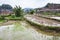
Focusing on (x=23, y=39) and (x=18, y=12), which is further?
(x=18, y=12)

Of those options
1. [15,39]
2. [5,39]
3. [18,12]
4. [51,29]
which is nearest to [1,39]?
[5,39]

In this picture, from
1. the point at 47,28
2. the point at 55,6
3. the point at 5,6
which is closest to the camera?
the point at 47,28

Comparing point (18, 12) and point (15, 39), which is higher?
point (15, 39)

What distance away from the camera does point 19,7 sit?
3253 cm

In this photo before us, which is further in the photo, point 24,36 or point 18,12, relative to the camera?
point 18,12

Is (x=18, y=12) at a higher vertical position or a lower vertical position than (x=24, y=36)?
lower

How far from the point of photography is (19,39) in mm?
7973

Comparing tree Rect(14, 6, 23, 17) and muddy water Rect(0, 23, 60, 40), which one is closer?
muddy water Rect(0, 23, 60, 40)

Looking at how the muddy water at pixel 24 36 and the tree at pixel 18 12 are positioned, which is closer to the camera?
the muddy water at pixel 24 36

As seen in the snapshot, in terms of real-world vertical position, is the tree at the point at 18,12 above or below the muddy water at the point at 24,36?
below

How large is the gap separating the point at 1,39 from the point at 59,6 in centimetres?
4169

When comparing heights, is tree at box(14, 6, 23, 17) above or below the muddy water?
below

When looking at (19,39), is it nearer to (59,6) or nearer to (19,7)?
(19,7)

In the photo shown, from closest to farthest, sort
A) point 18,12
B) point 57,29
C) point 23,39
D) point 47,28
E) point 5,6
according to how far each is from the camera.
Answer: point 23,39, point 57,29, point 47,28, point 18,12, point 5,6
